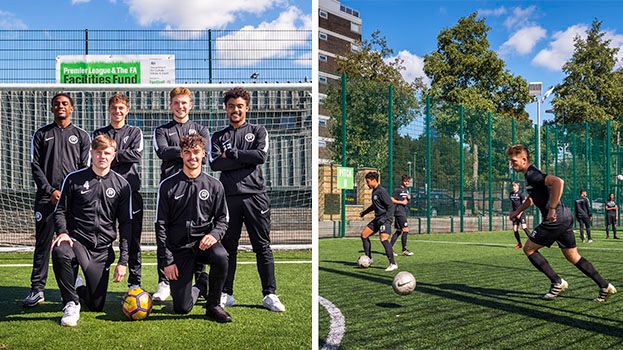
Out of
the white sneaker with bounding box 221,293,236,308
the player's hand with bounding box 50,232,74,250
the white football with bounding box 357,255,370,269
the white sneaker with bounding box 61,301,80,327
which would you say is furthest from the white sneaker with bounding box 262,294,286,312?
the white football with bounding box 357,255,370,269

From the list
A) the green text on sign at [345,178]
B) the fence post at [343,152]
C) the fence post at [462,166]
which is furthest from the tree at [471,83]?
the green text on sign at [345,178]

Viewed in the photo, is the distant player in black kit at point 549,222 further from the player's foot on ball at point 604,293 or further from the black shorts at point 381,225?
the black shorts at point 381,225

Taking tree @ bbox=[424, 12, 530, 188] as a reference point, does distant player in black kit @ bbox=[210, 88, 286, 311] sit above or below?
below

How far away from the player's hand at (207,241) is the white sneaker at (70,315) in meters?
0.81

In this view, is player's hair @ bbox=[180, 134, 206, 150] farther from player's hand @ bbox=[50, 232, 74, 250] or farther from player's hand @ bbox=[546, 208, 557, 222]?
player's hand @ bbox=[546, 208, 557, 222]

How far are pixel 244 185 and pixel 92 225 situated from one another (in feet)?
3.33

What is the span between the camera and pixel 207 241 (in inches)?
135

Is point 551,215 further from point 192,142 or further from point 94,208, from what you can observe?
point 94,208

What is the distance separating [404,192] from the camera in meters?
8.54

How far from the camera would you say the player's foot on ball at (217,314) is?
3.38 m

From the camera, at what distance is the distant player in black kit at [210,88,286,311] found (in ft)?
12.2

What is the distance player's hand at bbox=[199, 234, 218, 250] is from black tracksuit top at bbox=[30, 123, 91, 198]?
45.9 inches

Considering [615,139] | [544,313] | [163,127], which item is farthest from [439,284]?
[615,139]

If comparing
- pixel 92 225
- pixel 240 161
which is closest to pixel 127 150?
pixel 92 225
